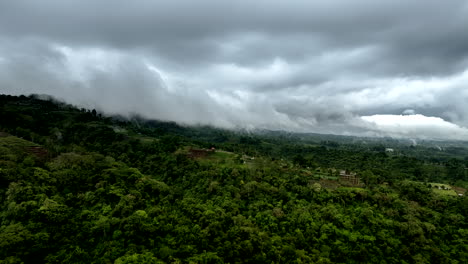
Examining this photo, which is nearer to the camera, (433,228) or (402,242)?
(402,242)

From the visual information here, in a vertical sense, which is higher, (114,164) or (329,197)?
(114,164)

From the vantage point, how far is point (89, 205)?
45.3 m

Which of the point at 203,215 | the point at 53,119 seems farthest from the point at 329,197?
the point at 53,119

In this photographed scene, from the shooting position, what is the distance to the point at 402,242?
170 feet

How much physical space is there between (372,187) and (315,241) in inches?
1398

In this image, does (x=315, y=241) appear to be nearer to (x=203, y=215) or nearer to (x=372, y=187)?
(x=203, y=215)

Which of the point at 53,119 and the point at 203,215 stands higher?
the point at 53,119

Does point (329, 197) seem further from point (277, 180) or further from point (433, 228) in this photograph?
point (433, 228)

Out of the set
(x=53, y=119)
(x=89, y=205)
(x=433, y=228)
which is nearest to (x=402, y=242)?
(x=433, y=228)

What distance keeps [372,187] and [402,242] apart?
23904mm

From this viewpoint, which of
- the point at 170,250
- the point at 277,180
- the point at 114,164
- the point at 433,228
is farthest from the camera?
the point at 277,180

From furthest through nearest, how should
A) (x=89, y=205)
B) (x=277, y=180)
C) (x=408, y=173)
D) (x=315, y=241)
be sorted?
(x=408, y=173) → (x=277, y=180) → (x=315, y=241) → (x=89, y=205)

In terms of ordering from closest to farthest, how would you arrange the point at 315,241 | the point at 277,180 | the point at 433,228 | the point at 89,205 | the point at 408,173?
the point at 89,205 → the point at 315,241 → the point at 433,228 → the point at 277,180 → the point at 408,173

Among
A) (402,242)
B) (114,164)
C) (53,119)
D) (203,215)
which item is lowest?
(402,242)
